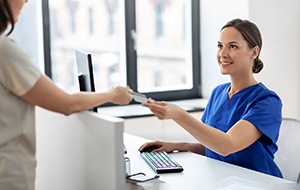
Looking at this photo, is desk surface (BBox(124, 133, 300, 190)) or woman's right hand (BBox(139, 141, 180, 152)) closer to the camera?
desk surface (BBox(124, 133, 300, 190))

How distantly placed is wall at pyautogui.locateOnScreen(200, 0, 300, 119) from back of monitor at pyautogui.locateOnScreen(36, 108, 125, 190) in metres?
1.81

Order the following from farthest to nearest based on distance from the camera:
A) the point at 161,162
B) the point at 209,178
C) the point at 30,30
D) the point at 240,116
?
1. the point at 30,30
2. the point at 240,116
3. the point at 161,162
4. the point at 209,178

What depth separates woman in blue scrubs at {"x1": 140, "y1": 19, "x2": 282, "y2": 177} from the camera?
5.98 feet

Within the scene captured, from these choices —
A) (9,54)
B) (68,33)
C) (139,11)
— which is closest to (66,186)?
(9,54)

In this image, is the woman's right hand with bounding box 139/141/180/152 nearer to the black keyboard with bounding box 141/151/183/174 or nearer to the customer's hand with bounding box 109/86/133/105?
the black keyboard with bounding box 141/151/183/174

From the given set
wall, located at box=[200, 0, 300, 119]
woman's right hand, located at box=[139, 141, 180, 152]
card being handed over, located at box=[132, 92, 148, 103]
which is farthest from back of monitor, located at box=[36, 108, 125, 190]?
wall, located at box=[200, 0, 300, 119]

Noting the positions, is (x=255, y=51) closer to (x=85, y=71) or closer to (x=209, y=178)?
(x=209, y=178)

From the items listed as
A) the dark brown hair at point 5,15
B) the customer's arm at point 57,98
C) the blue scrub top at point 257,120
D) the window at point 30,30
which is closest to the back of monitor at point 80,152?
the customer's arm at point 57,98

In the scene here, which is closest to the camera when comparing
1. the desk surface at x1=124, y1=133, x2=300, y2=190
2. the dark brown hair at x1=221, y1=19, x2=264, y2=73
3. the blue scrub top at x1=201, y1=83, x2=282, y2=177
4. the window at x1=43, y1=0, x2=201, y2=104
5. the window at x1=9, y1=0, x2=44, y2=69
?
the desk surface at x1=124, y1=133, x2=300, y2=190

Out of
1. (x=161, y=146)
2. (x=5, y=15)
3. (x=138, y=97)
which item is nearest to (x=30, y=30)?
(x=161, y=146)

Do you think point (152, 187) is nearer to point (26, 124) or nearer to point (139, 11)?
point (26, 124)

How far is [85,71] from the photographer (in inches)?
63.3

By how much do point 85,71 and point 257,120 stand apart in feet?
2.28

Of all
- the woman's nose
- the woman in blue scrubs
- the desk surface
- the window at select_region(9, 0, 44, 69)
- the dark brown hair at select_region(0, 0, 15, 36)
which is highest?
the window at select_region(9, 0, 44, 69)
